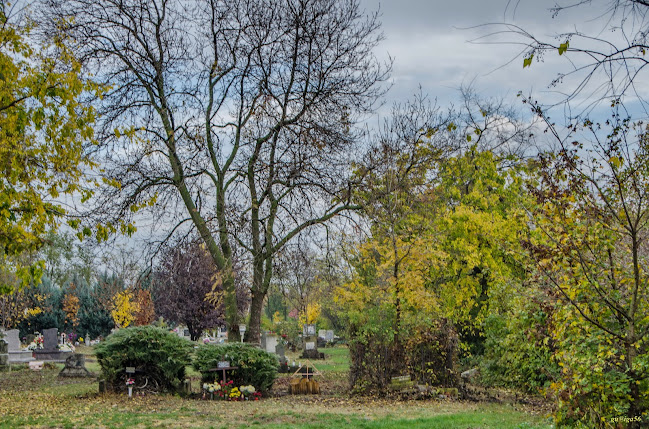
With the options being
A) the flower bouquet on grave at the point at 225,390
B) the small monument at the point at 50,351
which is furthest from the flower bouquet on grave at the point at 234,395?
the small monument at the point at 50,351

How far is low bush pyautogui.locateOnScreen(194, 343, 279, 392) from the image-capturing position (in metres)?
15.1

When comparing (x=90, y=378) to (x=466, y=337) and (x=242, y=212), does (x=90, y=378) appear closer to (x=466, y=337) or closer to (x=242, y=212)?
(x=242, y=212)

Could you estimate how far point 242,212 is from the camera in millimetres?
15062

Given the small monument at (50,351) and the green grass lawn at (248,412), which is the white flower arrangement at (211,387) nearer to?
the green grass lawn at (248,412)

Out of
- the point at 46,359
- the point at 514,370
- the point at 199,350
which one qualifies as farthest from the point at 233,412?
the point at 46,359

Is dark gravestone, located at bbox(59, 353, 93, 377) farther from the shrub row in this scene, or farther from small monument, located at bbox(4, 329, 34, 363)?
the shrub row

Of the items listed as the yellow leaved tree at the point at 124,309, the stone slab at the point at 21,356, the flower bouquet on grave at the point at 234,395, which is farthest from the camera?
the yellow leaved tree at the point at 124,309

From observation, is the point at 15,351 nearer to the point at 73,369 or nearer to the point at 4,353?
the point at 4,353

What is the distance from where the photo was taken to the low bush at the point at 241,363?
49.5 feet

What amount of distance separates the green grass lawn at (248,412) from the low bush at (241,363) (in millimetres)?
642

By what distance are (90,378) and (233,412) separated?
1008cm

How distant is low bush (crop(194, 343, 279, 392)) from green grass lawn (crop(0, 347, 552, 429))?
2.11 feet

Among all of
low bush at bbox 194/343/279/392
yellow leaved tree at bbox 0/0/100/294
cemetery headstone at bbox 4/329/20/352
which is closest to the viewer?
yellow leaved tree at bbox 0/0/100/294

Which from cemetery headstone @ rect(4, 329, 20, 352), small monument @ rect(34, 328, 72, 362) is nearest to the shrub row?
cemetery headstone @ rect(4, 329, 20, 352)
